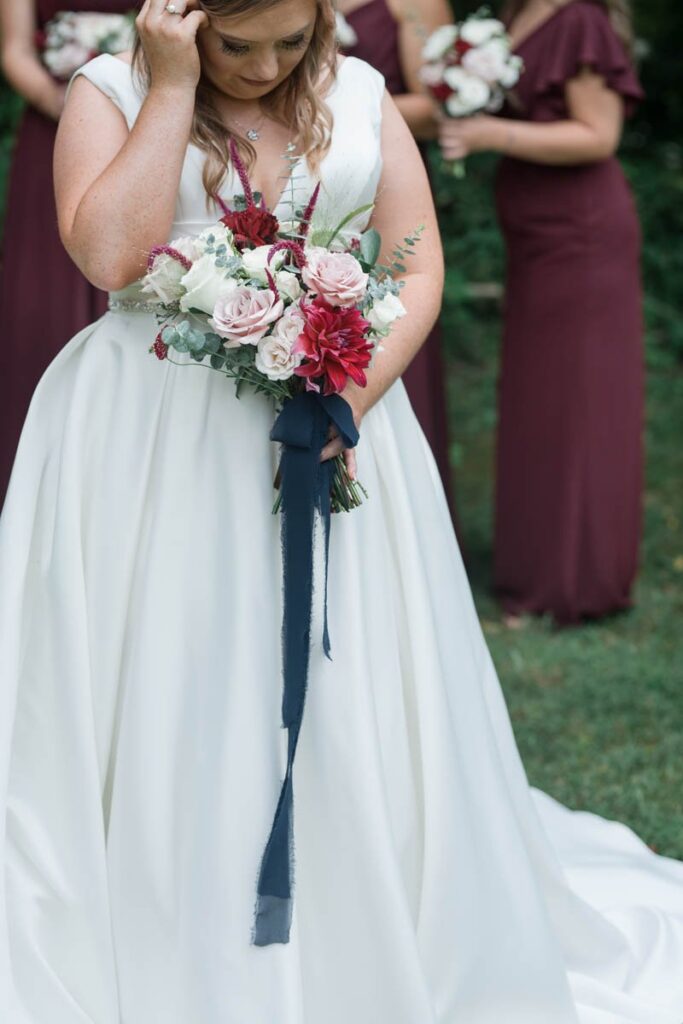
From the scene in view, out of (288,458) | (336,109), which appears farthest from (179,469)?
(336,109)

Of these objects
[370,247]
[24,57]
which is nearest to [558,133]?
[24,57]

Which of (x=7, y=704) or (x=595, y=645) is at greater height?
(x=7, y=704)

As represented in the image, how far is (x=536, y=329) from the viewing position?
5875 millimetres

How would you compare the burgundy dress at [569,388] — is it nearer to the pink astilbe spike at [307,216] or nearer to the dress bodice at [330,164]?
the dress bodice at [330,164]

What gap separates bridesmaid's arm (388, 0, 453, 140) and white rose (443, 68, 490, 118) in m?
0.10

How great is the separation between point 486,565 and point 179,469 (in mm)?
3929

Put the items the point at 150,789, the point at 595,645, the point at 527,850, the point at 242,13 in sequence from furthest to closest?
the point at 595,645
the point at 527,850
the point at 150,789
the point at 242,13

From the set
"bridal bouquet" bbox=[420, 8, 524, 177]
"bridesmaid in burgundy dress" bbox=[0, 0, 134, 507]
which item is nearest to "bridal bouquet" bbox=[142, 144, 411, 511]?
"bridal bouquet" bbox=[420, 8, 524, 177]

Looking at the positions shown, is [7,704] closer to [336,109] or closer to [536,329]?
[336,109]

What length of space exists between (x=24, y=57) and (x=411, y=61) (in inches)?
55.6

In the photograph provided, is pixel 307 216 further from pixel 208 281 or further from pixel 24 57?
pixel 24 57

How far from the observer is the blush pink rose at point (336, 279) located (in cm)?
251

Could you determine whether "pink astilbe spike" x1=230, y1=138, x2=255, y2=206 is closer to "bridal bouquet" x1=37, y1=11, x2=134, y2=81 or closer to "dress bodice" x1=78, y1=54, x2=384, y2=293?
"dress bodice" x1=78, y1=54, x2=384, y2=293

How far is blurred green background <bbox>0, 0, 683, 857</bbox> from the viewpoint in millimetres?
4508
